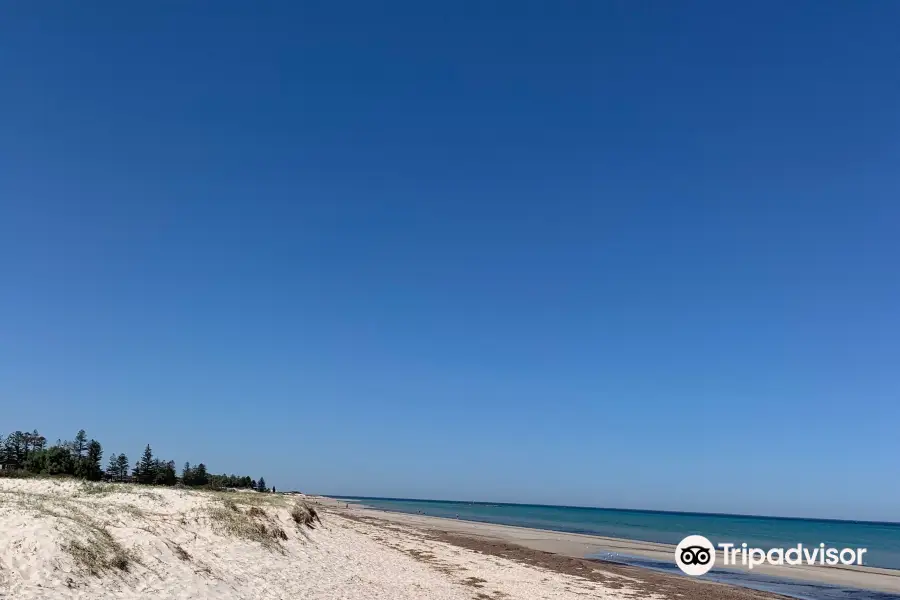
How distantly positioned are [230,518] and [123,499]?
5419mm

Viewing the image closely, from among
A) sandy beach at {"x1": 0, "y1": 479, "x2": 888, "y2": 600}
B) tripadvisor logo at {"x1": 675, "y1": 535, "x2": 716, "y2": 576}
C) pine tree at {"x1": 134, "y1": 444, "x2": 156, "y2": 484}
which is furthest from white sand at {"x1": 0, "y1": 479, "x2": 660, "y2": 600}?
pine tree at {"x1": 134, "y1": 444, "x2": 156, "y2": 484}

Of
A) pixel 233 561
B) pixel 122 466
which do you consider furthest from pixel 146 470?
pixel 233 561

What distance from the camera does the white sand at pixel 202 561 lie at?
13.4 meters

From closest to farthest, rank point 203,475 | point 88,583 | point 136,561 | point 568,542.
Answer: point 88,583 → point 136,561 → point 568,542 → point 203,475

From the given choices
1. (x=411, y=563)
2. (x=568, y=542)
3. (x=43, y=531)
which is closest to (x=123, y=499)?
(x=43, y=531)

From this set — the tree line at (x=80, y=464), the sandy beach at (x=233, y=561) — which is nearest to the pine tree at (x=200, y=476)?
the tree line at (x=80, y=464)

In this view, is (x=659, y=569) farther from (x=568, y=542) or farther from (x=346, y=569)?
(x=346, y=569)

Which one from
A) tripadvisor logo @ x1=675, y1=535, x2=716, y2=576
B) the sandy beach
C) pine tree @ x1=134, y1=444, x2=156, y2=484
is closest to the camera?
the sandy beach

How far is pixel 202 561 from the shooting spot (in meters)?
18.2

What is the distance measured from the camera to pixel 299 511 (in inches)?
1275

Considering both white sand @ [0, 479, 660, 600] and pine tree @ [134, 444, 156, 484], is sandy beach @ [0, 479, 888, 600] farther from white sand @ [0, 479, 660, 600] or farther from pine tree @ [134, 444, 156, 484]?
pine tree @ [134, 444, 156, 484]

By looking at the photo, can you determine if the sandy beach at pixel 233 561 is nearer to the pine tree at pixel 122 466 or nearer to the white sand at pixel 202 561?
the white sand at pixel 202 561

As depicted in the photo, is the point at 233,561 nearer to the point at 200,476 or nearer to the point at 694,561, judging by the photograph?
the point at 694,561

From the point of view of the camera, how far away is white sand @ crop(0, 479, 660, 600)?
13416 millimetres
